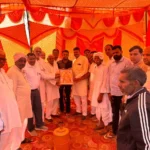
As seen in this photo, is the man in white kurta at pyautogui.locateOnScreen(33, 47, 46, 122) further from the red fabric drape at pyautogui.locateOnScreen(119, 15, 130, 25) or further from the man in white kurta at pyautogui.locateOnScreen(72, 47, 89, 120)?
the red fabric drape at pyautogui.locateOnScreen(119, 15, 130, 25)

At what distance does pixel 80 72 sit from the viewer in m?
4.36

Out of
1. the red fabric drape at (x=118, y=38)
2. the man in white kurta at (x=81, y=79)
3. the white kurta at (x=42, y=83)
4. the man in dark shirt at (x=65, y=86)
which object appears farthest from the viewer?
the red fabric drape at (x=118, y=38)

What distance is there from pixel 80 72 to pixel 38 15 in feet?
6.53

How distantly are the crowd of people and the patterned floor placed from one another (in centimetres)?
14

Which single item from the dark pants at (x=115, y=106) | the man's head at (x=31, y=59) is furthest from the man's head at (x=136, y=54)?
the man's head at (x=31, y=59)

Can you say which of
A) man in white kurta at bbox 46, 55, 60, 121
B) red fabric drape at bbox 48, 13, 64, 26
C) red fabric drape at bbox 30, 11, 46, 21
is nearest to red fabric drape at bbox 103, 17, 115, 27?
red fabric drape at bbox 48, 13, 64, 26

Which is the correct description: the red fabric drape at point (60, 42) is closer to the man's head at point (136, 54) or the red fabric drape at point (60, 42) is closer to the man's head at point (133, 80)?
the man's head at point (136, 54)

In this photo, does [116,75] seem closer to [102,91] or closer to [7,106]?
[102,91]

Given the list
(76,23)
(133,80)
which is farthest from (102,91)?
(76,23)

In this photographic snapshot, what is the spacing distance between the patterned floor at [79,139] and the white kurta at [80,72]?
2.14 feet

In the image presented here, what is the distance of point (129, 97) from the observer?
152cm

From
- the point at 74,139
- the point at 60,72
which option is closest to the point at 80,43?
the point at 60,72

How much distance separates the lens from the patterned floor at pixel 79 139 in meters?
3.18

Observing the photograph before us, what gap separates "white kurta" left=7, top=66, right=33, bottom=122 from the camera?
2.98 m
